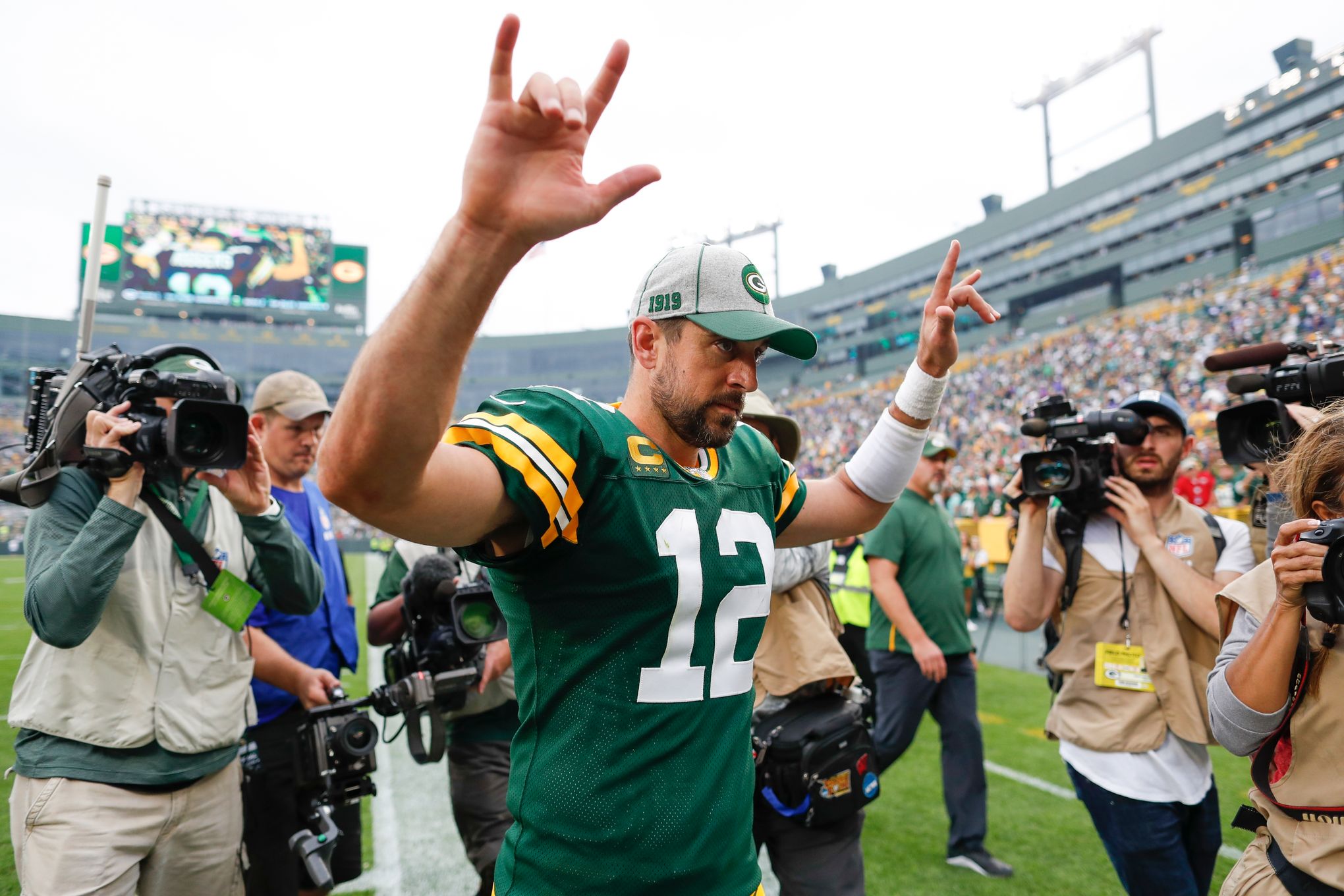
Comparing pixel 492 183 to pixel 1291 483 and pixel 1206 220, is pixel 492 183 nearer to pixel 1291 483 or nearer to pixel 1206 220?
pixel 1291 483

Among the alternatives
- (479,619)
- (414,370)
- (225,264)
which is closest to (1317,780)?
(414,370)

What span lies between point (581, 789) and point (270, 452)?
258 centimetres

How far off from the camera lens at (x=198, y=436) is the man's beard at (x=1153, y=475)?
2931 millimetres

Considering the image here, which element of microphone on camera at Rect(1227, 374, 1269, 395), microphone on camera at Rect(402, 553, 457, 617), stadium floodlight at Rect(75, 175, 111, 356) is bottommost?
microphone on camera at Rect(402, 553, 457, 617)

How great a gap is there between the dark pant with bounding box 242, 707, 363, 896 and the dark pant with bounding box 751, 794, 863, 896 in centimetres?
157

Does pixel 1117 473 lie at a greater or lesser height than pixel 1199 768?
greater

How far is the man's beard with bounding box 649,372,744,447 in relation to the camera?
1.62m

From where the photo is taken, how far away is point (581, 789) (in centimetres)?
144

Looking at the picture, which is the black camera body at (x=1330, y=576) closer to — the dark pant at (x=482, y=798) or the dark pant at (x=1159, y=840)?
the dark pant at (x=1159, y=840)

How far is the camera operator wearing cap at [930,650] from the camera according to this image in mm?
4082

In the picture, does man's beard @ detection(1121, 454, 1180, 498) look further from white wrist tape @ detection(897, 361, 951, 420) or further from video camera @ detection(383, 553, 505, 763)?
video camera @ detection(383, 553, 505, 763)

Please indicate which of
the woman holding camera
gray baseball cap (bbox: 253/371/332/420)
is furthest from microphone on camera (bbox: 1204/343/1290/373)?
gray baseball cap (bbox: 253/371/332/420)

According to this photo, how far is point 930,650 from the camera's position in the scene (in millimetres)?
4090

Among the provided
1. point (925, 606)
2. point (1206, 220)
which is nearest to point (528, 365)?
point (1206, 220)
